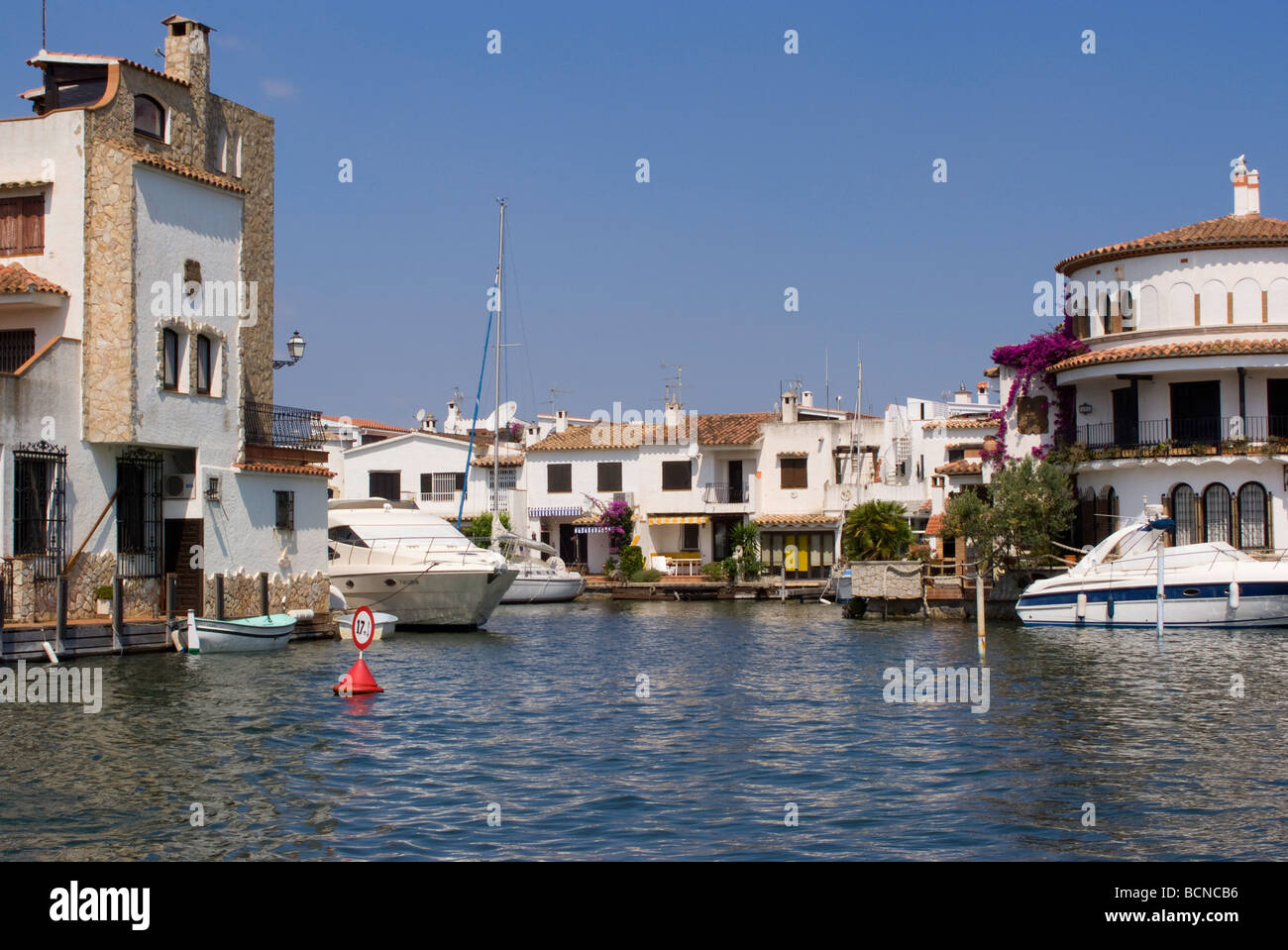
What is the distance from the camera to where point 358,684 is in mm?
24203

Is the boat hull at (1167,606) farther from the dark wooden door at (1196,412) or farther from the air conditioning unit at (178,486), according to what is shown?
the air conditioning unit at (178,486)

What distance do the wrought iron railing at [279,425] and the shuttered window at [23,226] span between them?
774 centimetres

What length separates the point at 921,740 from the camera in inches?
758

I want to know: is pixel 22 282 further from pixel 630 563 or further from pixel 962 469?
pixel 630 563

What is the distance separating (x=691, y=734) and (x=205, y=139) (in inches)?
939

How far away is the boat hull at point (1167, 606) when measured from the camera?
3831cm

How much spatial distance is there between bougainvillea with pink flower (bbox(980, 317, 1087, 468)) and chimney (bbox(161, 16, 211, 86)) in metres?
30.4

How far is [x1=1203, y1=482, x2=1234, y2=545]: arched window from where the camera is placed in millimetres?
44125

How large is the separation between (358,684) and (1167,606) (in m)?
25.4

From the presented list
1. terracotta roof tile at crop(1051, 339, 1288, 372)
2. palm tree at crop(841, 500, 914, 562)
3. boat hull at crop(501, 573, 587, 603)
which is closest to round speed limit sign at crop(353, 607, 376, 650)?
terracotta roof tile at crop(1051, 339, 1288, 372)

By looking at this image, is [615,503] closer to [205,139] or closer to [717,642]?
[717,642]

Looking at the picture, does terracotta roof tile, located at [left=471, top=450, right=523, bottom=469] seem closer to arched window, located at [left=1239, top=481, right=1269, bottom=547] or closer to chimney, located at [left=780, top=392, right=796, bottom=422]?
chimney, located at [left=780, top=392, right=796, bottom=422]

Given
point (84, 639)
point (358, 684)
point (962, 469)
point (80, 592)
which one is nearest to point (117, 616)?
point (84, 639)

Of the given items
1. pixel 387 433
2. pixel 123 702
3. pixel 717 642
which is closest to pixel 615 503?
pixel 387 433
